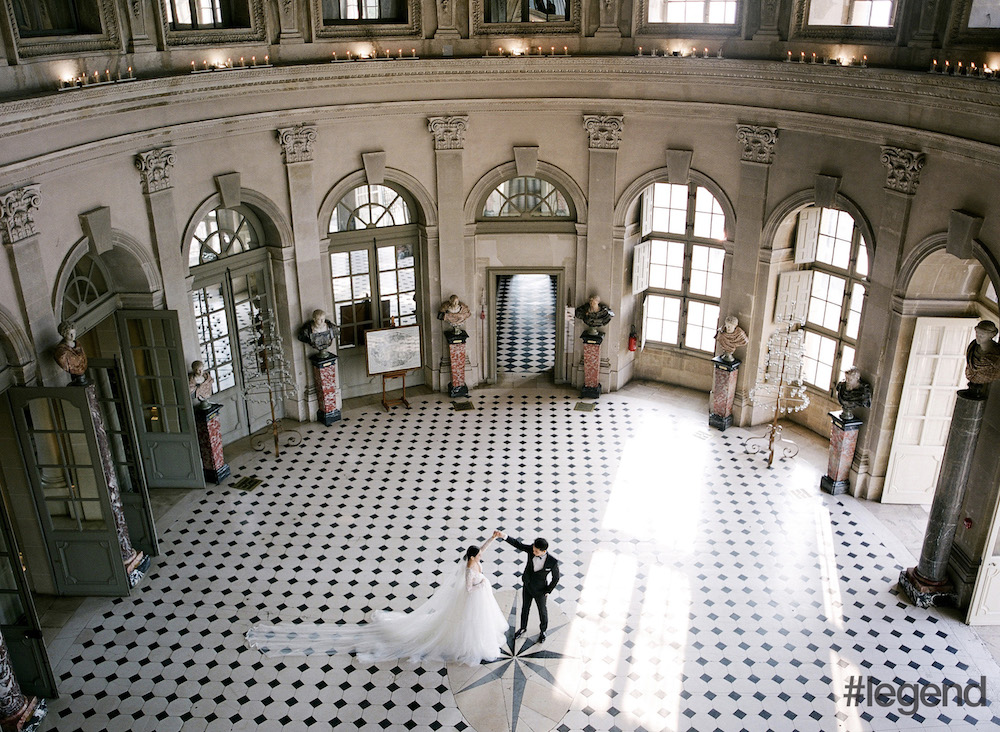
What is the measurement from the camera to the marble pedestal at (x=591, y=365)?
1588 centimetres

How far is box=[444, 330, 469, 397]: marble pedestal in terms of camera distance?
1591cm

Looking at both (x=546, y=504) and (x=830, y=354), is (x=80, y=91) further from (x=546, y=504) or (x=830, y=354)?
(x=830, y=354)

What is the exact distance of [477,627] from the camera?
984 cm

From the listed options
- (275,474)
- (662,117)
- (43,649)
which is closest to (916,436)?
(662,117)

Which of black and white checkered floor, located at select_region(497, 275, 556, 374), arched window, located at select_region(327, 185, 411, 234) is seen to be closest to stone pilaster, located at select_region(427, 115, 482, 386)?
arched window, located at select_region(327, 185, 411, 234)

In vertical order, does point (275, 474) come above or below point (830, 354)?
below

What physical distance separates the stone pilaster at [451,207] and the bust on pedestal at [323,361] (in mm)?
2268

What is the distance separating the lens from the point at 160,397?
43.6 feet

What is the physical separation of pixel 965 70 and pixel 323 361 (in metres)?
10.3

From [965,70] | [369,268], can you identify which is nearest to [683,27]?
[965,70]

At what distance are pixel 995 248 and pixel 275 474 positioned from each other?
1058 cm

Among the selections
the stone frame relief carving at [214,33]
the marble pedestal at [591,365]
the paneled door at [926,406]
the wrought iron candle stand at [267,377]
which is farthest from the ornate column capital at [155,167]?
the paneled door at [926,406]

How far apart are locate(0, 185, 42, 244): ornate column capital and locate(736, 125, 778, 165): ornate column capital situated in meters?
9.89

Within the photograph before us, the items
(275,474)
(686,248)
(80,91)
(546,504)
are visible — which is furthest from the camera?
(686,248)
